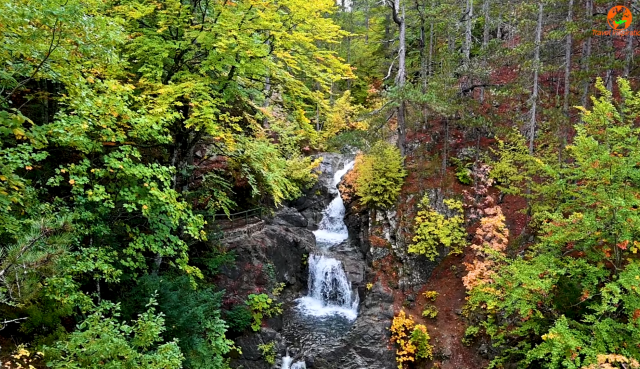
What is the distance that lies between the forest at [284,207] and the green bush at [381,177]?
9 centimetres

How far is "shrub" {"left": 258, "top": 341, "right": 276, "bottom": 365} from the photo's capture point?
1179cm

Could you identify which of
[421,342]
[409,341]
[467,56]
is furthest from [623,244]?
[467,56]

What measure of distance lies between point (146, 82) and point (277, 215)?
13.0m

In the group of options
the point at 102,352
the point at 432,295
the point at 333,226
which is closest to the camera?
the point at 102,352

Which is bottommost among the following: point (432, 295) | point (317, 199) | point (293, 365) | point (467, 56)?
point (293, 365)

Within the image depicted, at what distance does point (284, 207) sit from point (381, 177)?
6.50m

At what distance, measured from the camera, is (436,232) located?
46.6 feet

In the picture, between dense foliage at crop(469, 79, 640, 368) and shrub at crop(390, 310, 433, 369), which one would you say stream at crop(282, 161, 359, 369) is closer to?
shrub at crop(390, 310, 433, 369)

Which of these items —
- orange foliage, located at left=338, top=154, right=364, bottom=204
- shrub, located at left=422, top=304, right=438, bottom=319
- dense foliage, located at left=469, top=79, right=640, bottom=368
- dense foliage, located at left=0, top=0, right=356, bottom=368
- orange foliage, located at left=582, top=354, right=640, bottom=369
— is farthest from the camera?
orange foliage, located at left=338, top=154, right=364, bottom=204

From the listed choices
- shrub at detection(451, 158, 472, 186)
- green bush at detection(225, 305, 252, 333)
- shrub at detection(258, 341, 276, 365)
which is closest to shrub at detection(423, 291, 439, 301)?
shrub at detection(451, 158, 472, 186)

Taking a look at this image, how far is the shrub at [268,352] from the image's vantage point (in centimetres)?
1179

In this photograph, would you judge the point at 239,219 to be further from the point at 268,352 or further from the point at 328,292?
the point at 268,352

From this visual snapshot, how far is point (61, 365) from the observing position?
466cm

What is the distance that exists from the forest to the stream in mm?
91
